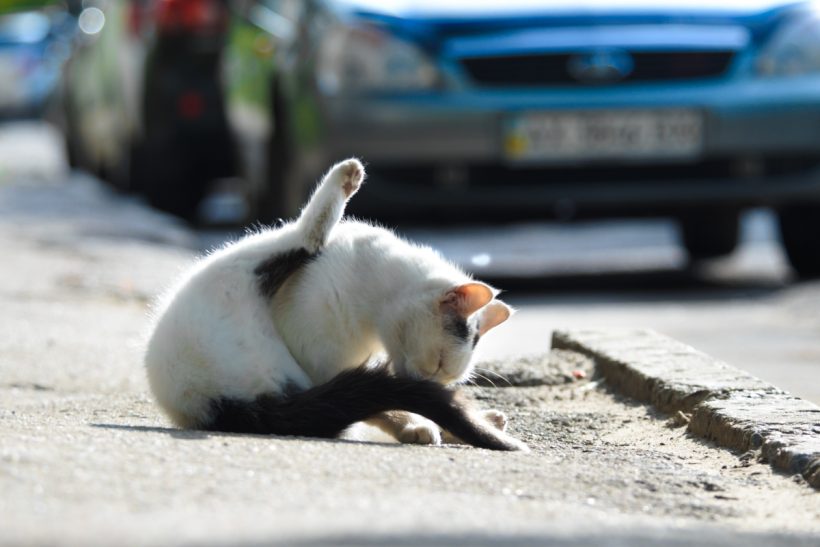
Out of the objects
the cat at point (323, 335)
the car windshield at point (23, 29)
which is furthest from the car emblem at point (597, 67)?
the car windshield at point (23, 29)

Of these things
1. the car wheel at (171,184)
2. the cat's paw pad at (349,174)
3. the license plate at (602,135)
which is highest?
the cat's paw pad at (349,174)

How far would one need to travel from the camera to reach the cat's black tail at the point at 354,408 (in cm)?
356

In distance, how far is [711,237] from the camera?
9547mm

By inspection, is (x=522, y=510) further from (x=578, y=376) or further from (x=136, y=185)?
(x=136, y=185)

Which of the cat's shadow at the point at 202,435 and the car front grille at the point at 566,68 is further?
the car front grille at the point at 566,68

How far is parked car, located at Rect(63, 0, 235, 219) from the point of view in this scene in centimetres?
1012

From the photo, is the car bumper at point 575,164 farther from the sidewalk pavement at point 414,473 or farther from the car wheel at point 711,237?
the sidewalk pavement at point 414,473

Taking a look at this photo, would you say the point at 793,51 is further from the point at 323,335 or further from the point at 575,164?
the point at 323,335

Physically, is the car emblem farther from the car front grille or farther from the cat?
the cat

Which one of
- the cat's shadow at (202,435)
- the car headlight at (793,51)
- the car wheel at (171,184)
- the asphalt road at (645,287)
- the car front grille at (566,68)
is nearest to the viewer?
the cat's shadow at (202,435)

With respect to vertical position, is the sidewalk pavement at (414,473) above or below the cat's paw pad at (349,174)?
below

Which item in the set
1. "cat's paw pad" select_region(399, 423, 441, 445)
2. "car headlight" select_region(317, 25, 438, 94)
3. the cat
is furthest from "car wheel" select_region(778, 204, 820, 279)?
"cat's paw pad" select_region(399, 423, 441, 445)

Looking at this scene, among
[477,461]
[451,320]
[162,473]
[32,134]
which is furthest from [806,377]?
[32,134]

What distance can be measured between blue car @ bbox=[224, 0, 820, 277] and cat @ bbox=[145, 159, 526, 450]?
314 centimetres
